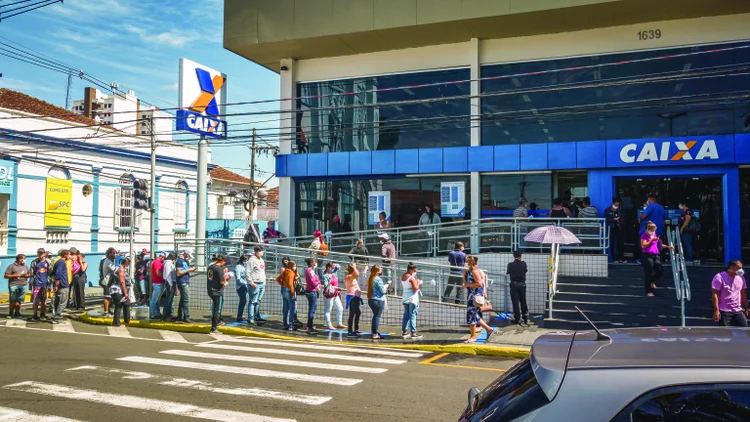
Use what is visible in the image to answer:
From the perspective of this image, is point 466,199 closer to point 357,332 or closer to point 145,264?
point 357,332

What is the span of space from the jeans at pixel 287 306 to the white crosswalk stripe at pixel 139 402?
6.65 meters

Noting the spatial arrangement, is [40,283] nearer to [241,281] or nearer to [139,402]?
[241,281]

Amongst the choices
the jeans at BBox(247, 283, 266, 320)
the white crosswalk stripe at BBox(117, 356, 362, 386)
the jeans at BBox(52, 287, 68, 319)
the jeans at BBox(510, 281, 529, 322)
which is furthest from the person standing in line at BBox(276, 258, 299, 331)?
the jeans at BBox(52, 287, 68, 319)

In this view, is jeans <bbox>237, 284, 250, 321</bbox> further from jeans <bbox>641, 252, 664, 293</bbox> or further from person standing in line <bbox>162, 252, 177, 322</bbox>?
jeans <bbox>641, 252, 664, 293</bbox>

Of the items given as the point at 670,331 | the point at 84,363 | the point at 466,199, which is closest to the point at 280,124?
the point at 466,199

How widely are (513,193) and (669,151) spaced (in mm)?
5108

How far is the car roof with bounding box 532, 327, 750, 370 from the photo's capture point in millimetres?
2505

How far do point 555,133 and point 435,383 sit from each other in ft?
45.1

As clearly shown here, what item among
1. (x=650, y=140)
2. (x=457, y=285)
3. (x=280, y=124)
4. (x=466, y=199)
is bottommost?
(x=457, y=285)

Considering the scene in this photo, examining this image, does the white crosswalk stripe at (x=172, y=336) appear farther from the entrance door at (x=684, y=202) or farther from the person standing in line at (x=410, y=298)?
the entrance door at (x=684, y=202)

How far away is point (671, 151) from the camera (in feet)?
60.6

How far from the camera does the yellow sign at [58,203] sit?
26.0 m

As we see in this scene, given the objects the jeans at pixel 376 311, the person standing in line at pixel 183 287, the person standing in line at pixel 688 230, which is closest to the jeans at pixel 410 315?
the jeans at pixel 376 311

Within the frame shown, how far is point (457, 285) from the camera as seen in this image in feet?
52.3
